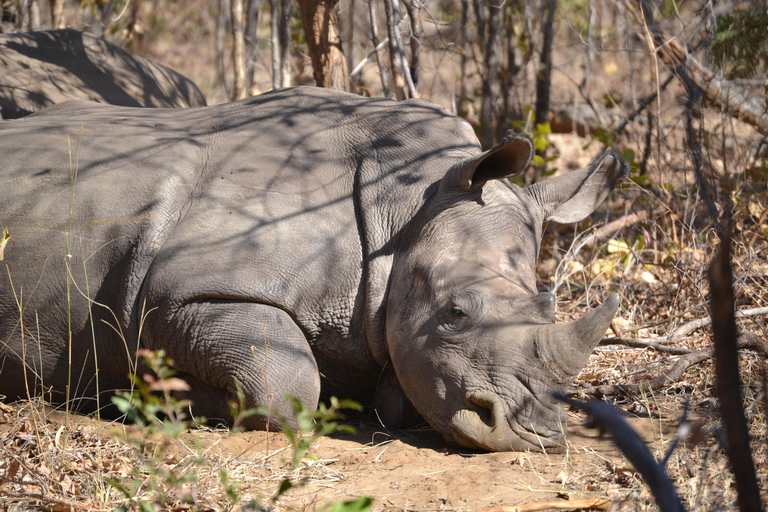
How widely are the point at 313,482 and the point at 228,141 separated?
1.94 metres

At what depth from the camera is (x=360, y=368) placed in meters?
3.84

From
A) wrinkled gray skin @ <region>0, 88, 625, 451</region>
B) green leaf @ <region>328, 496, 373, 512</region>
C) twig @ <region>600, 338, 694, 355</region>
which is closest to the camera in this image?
green leaf @ <region>328, 496, 373, 512</region>

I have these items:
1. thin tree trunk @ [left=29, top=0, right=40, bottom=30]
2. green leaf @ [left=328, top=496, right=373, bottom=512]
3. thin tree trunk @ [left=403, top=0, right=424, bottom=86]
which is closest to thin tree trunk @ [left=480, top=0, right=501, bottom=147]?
thin tree trunk @ [left=403, top=0, right=424, bottom=86]

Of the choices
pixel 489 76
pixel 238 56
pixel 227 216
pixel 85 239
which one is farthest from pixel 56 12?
pixel 227 216

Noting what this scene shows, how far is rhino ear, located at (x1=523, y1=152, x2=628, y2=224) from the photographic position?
4.08 m

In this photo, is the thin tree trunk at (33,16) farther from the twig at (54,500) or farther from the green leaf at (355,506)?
the green leaf at (355,506)

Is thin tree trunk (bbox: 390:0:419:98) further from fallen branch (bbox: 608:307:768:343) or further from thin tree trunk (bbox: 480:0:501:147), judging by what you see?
fallen branch (bbox: 608:307:768:343)

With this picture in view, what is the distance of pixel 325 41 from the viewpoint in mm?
5711

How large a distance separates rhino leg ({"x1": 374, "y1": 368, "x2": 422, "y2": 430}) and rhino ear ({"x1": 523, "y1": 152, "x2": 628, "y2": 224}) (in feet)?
4.01

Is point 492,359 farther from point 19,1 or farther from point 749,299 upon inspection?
point 19,1

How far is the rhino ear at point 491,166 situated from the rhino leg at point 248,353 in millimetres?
1062

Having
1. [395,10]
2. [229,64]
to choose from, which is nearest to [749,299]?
[395,10]

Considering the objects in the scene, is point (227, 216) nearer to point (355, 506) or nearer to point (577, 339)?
point (577, 339)

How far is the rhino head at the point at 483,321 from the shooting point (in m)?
3.19
